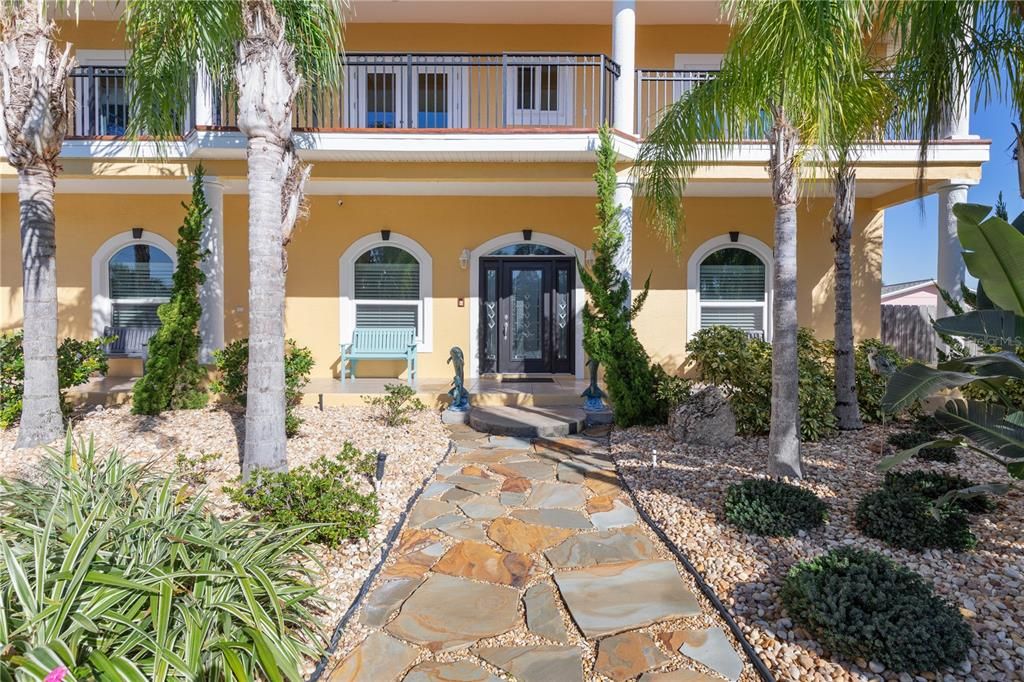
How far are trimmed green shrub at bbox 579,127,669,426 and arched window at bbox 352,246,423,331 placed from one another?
4244 mm

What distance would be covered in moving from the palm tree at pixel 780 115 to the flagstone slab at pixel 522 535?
219cm

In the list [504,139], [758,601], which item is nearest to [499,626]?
[758,601]

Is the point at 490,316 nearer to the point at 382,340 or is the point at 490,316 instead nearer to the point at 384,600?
the point at 382,340

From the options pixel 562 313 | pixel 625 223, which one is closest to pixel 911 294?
pixel 562 313

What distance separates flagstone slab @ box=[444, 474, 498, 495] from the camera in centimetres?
504

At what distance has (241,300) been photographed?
10133mm

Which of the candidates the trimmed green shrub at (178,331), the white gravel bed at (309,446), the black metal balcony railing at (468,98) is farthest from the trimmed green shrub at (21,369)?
the black metal balcony railing at (468,98)

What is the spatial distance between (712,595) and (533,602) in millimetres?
1037

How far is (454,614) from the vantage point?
303 cm

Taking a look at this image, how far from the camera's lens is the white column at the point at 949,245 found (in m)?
8.34

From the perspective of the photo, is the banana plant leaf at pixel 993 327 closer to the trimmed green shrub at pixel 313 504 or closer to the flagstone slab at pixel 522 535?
the flagstone slab at pixel 522 535

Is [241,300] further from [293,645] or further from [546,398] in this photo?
[293,645]

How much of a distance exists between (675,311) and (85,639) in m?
9.69

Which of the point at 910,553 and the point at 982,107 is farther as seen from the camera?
the point at 982,107
